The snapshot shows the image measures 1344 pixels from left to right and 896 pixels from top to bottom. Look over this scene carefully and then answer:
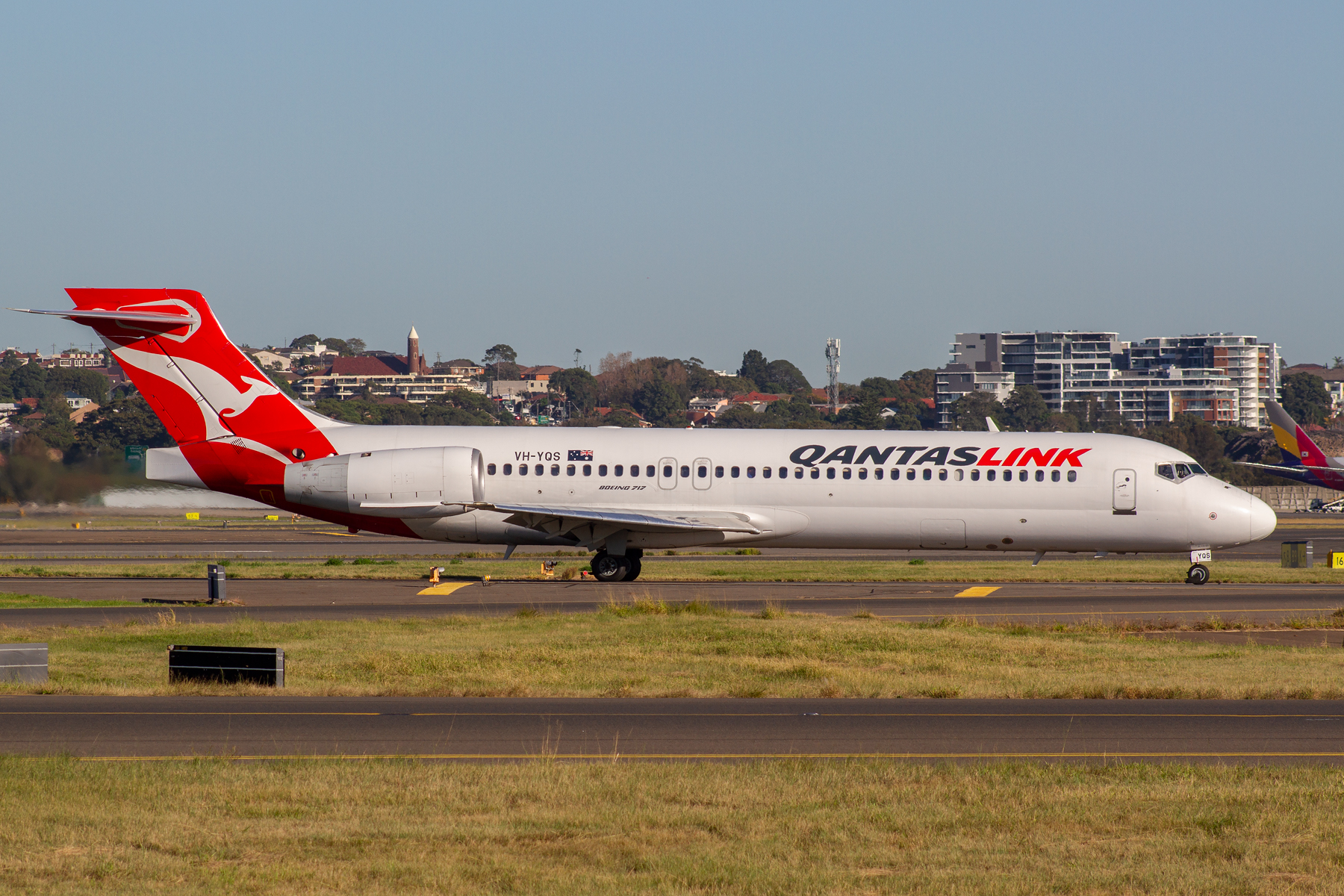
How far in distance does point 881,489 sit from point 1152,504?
22.3 ft

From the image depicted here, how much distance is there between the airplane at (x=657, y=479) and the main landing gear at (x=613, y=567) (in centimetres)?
4

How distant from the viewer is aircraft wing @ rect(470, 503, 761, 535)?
33.5 metres

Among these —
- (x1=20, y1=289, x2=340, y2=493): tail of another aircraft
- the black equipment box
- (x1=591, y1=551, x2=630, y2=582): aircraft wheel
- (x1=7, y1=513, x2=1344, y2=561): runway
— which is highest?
(x1=20, y1=289, x2=340, y2=493): tail of another aircraft

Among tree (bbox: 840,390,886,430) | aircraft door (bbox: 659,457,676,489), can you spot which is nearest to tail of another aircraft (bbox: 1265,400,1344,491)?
aircraft door (bbox: 659,457,676,489)

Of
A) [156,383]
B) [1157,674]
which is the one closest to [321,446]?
[156,383]

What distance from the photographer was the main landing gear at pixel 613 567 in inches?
1391

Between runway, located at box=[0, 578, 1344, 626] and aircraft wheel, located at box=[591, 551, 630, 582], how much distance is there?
504 mm

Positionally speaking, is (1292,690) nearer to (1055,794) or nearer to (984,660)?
(984,660)

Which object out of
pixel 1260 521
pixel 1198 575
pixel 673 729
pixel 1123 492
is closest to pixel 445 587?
pixel 1123 492

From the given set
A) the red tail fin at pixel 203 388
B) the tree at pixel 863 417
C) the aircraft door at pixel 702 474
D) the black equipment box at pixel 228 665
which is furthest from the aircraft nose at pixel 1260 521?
the tree at pixel 863 417

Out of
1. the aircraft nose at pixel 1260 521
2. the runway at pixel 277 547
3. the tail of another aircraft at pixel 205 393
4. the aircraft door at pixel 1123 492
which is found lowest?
the runway at pixel 277 547

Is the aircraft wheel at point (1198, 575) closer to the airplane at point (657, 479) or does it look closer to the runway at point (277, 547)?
the airplane at point (657, 479)

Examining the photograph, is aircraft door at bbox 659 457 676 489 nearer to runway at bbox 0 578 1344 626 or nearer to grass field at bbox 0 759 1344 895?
runway at bbox 0 578 1344 626

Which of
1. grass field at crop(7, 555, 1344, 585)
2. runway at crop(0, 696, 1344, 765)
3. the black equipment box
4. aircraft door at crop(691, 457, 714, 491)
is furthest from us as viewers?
grass field at crop(7, 555, 1344, 585)
